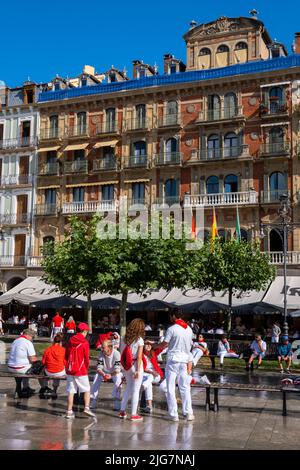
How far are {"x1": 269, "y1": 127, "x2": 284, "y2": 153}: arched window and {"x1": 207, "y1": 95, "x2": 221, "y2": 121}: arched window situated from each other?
340 centimetres

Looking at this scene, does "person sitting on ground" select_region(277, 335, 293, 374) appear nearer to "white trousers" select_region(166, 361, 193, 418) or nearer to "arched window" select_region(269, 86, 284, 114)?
"white trousers" select_region(166, 361, 193, 418)

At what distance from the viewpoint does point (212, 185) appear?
3459 cm

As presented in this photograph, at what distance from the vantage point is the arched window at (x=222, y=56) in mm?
35531

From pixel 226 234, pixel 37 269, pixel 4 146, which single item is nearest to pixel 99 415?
pixel 226 234

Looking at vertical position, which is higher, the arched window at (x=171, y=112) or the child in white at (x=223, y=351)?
the arched window at (x=171, y=112)

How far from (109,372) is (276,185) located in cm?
2413

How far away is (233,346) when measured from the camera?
20.1 meters

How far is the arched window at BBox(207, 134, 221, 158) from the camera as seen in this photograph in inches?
1357

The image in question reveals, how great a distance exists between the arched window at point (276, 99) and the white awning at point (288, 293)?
9721mm

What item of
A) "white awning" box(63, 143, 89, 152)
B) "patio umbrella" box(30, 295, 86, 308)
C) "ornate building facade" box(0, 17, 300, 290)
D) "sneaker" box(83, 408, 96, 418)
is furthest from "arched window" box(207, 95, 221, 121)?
"sneaker" box(83, 408, 96, 418)

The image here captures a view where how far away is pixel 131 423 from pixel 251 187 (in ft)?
83.9

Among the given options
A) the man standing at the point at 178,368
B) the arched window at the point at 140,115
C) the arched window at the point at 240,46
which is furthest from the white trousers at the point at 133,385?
the arched window at the point at 240,46

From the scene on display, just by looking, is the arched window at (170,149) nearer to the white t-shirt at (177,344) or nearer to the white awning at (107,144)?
the white awning at (107,144)
